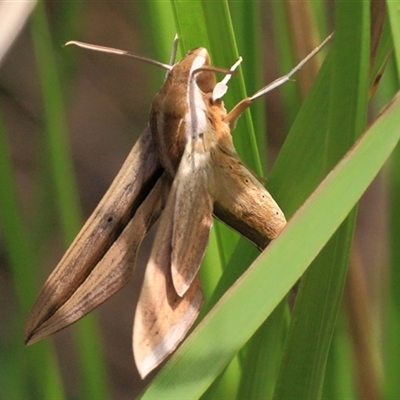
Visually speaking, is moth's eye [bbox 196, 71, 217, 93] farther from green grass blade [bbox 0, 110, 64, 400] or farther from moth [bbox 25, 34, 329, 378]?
green grass blade [bbox 0, 110, 64, 400]

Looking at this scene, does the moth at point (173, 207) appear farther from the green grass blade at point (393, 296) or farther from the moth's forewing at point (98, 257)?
the green grass blade at point (393, 296)

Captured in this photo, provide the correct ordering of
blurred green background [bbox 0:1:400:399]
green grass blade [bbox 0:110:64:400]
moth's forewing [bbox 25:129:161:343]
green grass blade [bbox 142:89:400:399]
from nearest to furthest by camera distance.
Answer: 1. green grass blade [bbox 142:89:400:399]
2. moth's forewing [bbox 25:129:161:343]
3. blurred green background [bbox 0:1:400:399]
4. green grass blade [bbox 0:110:64:400]

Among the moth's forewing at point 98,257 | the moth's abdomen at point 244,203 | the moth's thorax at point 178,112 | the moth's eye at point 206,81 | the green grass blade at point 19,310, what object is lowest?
the green grass blade at point 19,310

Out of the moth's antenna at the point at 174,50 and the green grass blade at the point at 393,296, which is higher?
the moth's antenna at the point at 174,50

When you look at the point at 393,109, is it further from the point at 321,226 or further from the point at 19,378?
the point at 19,378

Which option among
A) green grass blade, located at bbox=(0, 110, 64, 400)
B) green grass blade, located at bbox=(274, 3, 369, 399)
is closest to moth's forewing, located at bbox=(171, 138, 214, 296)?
green grass blade, located at bbox=(274, 3, 369, 399)

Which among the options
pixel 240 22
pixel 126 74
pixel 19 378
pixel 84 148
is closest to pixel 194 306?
pixel 240 22

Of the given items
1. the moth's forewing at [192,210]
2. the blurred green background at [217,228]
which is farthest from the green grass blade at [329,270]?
the moth's forewing at [192,210]
